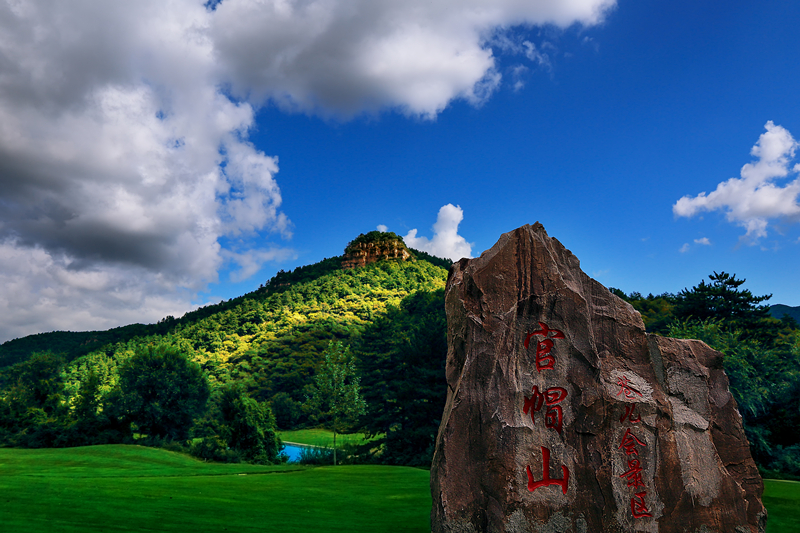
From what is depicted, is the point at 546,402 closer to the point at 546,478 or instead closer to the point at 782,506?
the point at 546,478

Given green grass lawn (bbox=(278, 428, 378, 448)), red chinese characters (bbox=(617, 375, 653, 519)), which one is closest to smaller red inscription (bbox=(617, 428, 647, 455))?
red chinese characters (bbox=(617, 375, 653, 519))

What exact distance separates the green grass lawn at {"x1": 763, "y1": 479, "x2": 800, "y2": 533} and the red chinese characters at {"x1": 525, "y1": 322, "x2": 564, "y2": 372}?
8.88m

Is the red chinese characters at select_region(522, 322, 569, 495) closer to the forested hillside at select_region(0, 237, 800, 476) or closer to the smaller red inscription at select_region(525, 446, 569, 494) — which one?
the smaller red inscription at select_region(525, 446, 569, 494)

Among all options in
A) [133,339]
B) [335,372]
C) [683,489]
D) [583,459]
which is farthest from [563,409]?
[133,339]

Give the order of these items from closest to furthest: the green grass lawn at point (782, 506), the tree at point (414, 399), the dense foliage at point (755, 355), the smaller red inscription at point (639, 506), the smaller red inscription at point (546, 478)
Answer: the smaller red inscription at point (546, 478) < the smaller red inscription at point (639, 506) < the green grass lawn at point (782, 506) < the dense foliage at point (755, 355) < the tree at point (414, 399)

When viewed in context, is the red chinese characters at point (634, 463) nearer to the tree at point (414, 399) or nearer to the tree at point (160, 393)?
the tree at point (414, 399)

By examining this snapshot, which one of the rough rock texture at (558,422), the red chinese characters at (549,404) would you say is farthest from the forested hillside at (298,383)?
the red chinese characters at (549,404)

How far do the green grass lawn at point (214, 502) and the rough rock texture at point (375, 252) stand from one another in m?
63.4

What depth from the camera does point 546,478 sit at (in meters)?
6.99

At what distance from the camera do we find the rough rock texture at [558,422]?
696 centimetres

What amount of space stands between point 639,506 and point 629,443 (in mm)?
934

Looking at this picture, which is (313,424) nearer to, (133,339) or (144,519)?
(133,339)

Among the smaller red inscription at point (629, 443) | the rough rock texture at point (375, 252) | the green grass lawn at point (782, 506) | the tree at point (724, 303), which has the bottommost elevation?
the green grass lawn at point (782, 506)

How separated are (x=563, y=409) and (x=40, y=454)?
99.8 feet
